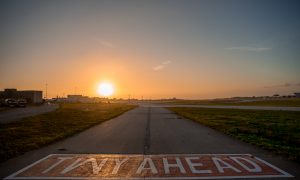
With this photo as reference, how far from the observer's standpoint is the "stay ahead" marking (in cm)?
739

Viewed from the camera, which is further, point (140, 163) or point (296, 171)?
point (140, 163)

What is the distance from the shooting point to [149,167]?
8.20 m

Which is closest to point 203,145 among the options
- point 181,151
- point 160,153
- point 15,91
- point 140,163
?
point 181,151

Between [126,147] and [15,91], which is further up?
[15,91]

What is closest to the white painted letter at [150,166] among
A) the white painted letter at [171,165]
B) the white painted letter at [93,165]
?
the white painted letter at [171,165]

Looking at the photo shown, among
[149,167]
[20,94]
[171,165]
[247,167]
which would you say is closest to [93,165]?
[149,167]

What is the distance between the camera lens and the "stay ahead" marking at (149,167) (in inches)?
291

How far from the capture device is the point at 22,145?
1210 cm

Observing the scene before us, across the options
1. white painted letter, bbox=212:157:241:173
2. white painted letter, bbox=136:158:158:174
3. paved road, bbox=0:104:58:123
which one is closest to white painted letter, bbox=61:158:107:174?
white painted letter, bbox=136:158:158:174

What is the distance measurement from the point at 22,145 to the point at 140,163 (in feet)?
20.1

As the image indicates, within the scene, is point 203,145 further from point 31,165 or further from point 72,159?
point 31,165

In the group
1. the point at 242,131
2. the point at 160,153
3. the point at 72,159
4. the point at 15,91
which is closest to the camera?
the point at 72,159

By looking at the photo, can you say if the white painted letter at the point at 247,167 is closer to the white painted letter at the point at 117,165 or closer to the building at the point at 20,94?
the white painted letter at the point at 117,165

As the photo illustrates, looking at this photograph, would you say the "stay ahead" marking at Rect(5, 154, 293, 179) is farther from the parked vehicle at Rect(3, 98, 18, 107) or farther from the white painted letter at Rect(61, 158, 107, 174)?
the parked vehicle at Rect(3, 98, 18, 107)
